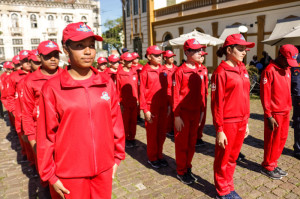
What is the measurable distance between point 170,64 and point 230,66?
10.1ft

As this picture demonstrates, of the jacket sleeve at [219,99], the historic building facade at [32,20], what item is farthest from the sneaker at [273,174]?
the historic building facade at [32,20]

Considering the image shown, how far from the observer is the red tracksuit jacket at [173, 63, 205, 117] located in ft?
13.5

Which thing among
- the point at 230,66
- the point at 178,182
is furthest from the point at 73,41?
the point at 178,182

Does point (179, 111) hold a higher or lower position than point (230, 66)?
lower

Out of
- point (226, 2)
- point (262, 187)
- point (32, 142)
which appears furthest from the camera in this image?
point (226, 2)

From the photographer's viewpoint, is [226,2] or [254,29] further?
[226,2]

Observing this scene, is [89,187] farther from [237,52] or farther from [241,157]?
[241,157]

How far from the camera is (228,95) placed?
3512mm

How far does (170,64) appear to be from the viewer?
6.45 m

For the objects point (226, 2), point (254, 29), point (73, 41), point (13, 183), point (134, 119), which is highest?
point (226, 2)

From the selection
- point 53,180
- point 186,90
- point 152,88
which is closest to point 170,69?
point 152,88

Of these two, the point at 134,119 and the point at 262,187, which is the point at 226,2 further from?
the point at 262,187

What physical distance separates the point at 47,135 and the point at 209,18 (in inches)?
677

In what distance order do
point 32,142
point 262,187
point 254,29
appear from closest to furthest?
1. point 32,142
2. point 262,187
3. point 254,29
